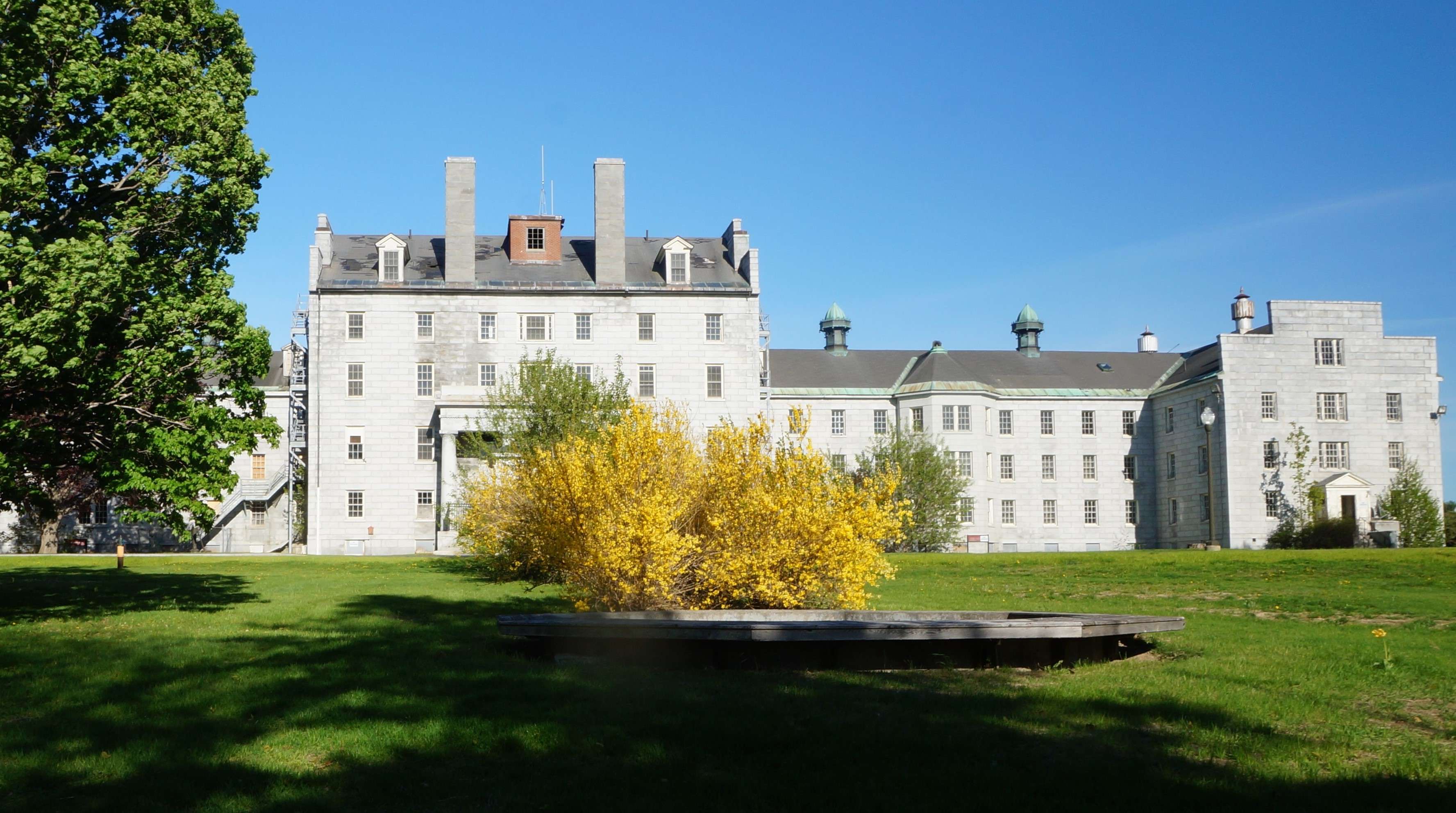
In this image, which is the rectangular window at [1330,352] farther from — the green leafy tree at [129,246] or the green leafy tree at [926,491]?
the green leafy tree at [129,246]

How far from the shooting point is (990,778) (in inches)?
285

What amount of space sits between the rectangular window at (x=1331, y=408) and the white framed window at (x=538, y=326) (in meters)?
39.4

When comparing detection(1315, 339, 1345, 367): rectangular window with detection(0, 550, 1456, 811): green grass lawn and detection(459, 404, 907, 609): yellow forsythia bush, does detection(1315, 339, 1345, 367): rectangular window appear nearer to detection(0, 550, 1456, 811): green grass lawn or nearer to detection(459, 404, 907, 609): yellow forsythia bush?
detection(0, 550, 1456, 811): green grass lawn

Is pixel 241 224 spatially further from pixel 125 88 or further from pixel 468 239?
pixel 468 239

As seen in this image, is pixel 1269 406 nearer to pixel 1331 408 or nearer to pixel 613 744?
pixel 1331 408

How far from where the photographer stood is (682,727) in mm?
8594

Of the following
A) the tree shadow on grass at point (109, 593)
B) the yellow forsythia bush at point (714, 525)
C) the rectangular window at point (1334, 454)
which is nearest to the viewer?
the yellow forsythia bush at point (714, 525)

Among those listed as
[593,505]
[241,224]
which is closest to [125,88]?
[241,224]

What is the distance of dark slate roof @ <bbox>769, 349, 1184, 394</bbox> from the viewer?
67500 mm

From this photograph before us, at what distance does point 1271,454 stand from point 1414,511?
6842mm

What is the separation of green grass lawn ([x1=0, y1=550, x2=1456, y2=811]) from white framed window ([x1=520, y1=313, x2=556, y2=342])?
135 ft

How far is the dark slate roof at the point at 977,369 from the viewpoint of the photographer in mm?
67500

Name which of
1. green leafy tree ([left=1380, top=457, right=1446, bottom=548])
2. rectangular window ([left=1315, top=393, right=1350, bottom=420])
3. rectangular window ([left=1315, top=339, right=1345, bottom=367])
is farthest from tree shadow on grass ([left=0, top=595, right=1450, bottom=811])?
rectangular window ([left=1315, top=339, right=1345, bottom=367])

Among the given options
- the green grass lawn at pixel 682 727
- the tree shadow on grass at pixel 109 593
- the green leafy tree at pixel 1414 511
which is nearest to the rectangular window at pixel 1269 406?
the green leafy tree at pixel 1414 511
